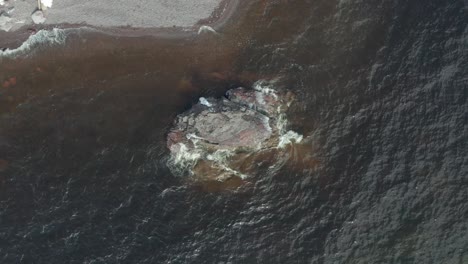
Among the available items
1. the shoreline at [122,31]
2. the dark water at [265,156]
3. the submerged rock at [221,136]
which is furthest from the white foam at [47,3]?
the submerged rock at [221,136]

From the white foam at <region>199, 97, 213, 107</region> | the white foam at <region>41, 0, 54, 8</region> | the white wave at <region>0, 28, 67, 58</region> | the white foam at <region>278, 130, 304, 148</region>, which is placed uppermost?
the white foam at <region>41, 0, 54, 8</region>

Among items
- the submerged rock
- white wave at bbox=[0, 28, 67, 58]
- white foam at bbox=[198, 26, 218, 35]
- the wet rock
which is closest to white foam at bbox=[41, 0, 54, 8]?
the wet rock

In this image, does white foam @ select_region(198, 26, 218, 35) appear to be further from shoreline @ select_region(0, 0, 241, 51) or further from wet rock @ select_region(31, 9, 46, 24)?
wet rock @ select_region(31, 9, 46, 24)

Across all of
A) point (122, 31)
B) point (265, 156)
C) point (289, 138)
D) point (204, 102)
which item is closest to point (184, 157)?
point (204, 102)

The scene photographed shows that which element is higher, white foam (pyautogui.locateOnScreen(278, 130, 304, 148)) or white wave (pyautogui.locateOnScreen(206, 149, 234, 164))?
white foam (pyautogui.locateOnScreen(278, 130, 304, 148))

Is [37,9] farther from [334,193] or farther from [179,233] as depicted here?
[334,193]

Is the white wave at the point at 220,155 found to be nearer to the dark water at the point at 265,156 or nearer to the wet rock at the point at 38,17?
the dark water at the point at 265,156

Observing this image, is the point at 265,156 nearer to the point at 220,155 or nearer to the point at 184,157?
the point at 220,155
